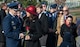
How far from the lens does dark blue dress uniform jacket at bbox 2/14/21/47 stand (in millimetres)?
7113

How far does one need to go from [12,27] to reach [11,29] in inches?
2.1

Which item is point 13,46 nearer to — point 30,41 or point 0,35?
point 30,41

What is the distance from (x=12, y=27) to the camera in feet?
23.6

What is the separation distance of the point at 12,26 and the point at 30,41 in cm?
51

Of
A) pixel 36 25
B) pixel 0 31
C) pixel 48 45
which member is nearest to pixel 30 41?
pixel 36 25

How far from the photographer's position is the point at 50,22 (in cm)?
1065

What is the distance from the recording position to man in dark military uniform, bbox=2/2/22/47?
7117 mm

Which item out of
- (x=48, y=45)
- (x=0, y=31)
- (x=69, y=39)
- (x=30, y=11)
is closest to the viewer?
(x=30, y=11)

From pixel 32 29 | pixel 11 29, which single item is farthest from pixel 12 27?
pixel 32 29

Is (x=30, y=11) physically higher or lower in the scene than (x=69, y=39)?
higher

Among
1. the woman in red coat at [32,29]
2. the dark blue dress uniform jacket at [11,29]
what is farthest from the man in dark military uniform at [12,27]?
the woman in red coat at [32,29]

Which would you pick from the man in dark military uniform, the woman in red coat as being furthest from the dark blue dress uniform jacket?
the woman in red coat

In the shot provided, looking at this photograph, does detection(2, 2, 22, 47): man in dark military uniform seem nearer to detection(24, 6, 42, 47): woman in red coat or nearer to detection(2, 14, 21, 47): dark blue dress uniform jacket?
detection(2, 14, 21, 47): dark blue dress uniform jacket

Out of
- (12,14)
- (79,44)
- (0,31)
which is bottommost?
(79,44)
